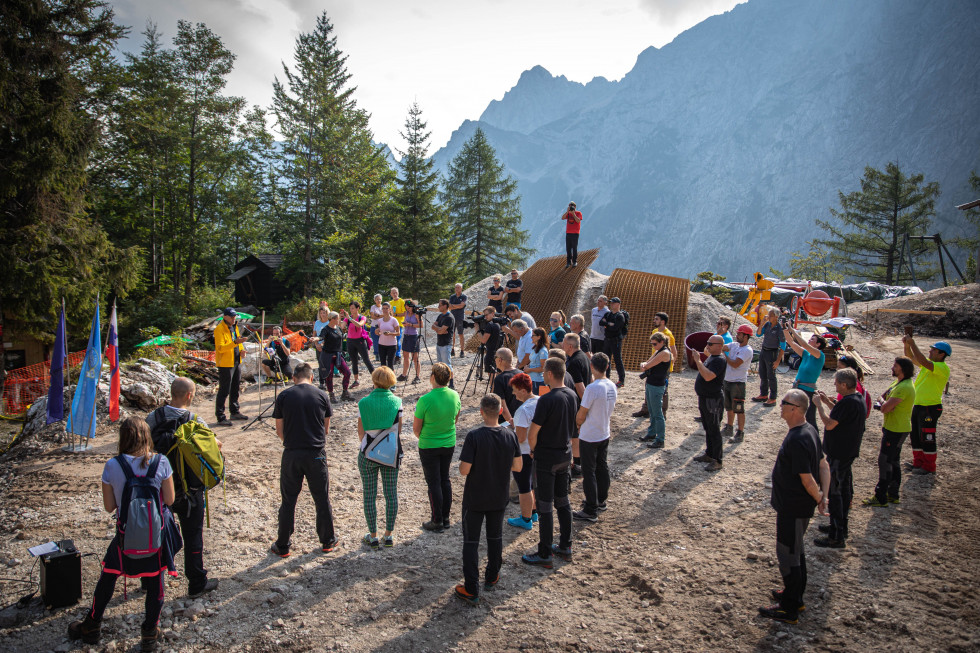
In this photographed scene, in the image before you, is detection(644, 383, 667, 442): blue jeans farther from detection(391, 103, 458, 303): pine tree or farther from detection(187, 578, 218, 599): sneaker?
detection(391, 103, 458, 303): pine tree

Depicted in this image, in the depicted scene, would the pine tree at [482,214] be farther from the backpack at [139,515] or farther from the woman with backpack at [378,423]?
the backpack at [139,515]

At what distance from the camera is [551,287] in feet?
54.0

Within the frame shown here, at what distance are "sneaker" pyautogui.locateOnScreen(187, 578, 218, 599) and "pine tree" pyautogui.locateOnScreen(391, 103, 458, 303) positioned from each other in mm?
23449

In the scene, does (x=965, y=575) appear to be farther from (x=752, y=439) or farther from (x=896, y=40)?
(x=896, y=40)

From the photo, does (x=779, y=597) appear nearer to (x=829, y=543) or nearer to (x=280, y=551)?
(x=829, y=543)

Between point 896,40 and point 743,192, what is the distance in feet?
162

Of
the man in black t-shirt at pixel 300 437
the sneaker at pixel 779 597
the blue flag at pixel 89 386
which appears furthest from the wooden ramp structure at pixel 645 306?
the blue flag at pixel 89 386

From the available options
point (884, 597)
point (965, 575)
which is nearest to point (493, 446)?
point (884, 597)


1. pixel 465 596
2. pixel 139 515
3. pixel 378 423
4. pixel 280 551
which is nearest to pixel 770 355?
pixel 465 596

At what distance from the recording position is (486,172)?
39781 millimetres

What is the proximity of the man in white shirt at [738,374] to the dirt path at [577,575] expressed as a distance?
1.10 m

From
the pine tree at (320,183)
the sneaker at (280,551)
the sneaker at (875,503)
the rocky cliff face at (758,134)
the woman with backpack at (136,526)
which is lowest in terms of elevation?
the sneaker at (280,551)

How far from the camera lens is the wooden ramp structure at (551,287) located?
15.5 meters

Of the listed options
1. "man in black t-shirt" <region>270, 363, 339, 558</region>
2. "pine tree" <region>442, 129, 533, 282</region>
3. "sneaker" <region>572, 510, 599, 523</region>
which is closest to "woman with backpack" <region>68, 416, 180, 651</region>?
"man in black t-shirt" <region>270, 363, 339, 558</region>
